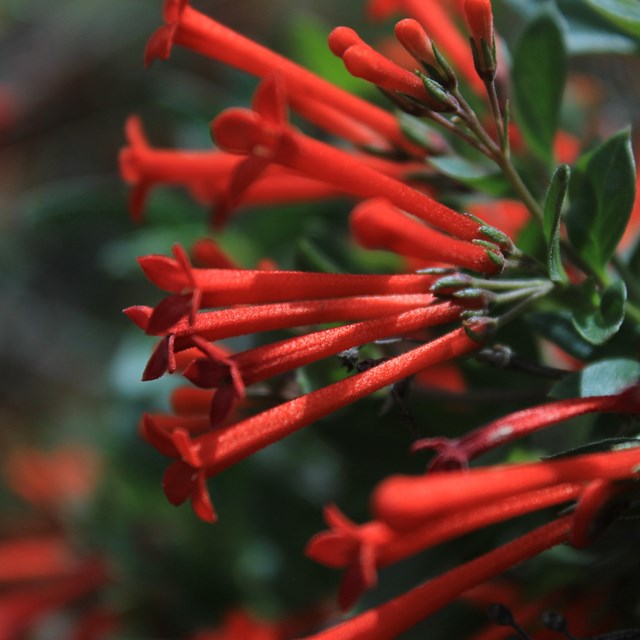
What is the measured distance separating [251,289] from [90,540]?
149 cm

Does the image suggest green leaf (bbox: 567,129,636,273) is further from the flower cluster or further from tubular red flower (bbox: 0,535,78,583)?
tubular red flower (bbox: 0,535,78,583)

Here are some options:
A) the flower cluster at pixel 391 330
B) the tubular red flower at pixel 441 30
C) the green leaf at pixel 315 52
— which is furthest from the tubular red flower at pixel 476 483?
the green leaf at pixel 315 52

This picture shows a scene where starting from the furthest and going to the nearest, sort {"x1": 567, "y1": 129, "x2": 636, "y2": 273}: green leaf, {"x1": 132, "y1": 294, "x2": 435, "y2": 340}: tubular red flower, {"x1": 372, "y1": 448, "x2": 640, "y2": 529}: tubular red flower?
{"x1": 567, "y1": 129, "x2": 636, "y2": 273}: green leaf → {"x1": 132, "y1": 294, "x2": 435, "y2": 340}: tubular red flower → {"x1": 372, "y1": 448, "x2": 640, "y2": 529}: tubular red flower

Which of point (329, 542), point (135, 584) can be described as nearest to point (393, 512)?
point (329, 542)

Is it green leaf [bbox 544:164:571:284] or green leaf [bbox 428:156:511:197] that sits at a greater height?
green leaf [bbox 544:164:571:284]

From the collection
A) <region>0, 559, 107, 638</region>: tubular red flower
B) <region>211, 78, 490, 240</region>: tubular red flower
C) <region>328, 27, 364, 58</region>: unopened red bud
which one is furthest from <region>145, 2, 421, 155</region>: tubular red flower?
<region>0, 559, 107, 638</region>: tubular red flower

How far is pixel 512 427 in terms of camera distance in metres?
1.12

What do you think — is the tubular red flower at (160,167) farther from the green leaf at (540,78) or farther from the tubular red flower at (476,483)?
the tubular red flower at (476,483)

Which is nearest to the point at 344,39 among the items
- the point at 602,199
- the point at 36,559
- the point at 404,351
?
the point at 602,199

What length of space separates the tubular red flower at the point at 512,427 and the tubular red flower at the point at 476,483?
0.12ft

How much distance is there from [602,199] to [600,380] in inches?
11.4

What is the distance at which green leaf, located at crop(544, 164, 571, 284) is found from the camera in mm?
1168

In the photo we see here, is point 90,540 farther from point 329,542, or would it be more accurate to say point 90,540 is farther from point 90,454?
point 329,542

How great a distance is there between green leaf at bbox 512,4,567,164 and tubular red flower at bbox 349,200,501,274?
55 centimetres
